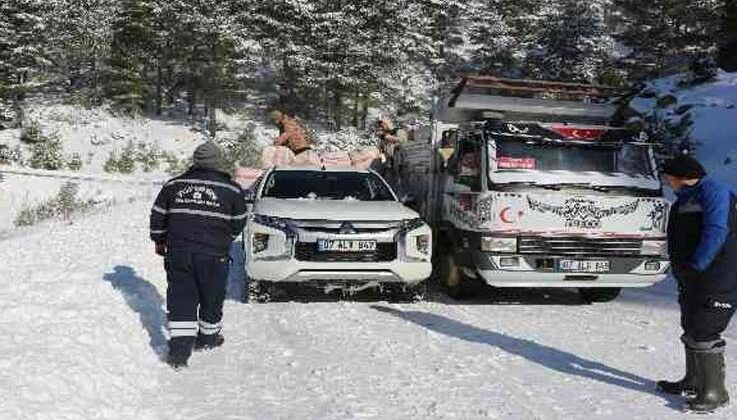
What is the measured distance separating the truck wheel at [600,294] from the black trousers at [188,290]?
5.25 metres

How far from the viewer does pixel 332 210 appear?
8.90 meters

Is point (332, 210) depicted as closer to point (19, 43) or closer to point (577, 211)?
point (577, 211)

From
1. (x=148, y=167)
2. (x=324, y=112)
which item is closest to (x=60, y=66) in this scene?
(x=324, y=112)

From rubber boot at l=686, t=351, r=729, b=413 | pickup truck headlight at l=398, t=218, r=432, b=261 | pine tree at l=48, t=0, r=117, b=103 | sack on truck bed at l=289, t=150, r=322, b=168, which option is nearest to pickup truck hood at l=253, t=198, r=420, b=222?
pickup truck headlight at l=398, t=218, r=432, b=261

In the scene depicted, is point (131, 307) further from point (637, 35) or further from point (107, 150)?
point (637, 35)

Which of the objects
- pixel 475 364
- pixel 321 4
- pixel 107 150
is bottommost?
pixel 107 150

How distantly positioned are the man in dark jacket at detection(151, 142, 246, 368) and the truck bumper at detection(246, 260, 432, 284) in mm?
2007

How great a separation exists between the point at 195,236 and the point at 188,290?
427 millimetres

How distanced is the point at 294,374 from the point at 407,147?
6839 mm

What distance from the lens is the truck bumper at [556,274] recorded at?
29.0 feet

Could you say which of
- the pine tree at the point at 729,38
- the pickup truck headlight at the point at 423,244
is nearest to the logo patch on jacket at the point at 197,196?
the pickup truck headlight at the point at 423,244

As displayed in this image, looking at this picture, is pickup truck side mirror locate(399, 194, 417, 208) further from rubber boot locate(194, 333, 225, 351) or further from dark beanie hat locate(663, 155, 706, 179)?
dark beanie hat locate(663, 155, 706, 179)

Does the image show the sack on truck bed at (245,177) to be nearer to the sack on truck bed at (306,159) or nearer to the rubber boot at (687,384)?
the sack on truck bed at (306,159)

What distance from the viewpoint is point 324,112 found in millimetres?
48031
